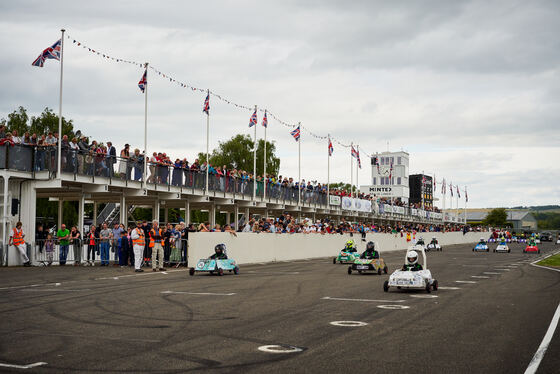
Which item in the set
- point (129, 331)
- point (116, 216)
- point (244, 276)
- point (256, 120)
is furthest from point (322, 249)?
point (129, 331)

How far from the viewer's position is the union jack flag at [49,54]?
26558mm

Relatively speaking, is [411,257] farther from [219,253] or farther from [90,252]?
[90,252]

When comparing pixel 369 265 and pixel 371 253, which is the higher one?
pixel 371 253

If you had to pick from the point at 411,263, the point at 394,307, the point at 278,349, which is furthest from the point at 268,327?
the point at 411,263

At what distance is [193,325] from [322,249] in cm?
3272

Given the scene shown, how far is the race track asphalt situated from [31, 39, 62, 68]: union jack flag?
11374mm

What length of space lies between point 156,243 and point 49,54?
31.6ft

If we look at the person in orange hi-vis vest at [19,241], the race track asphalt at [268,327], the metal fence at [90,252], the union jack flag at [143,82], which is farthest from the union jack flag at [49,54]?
the race track asphalt at [268,327]

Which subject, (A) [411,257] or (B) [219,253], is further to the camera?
(B) [219,253]

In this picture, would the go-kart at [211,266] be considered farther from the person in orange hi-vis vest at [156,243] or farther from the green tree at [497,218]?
the green tree at [497,218]

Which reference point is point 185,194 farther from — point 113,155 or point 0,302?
point 0,302

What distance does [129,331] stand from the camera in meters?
9.94

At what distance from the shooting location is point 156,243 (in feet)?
81.4

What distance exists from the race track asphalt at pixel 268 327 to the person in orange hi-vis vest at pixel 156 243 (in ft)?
18.7
